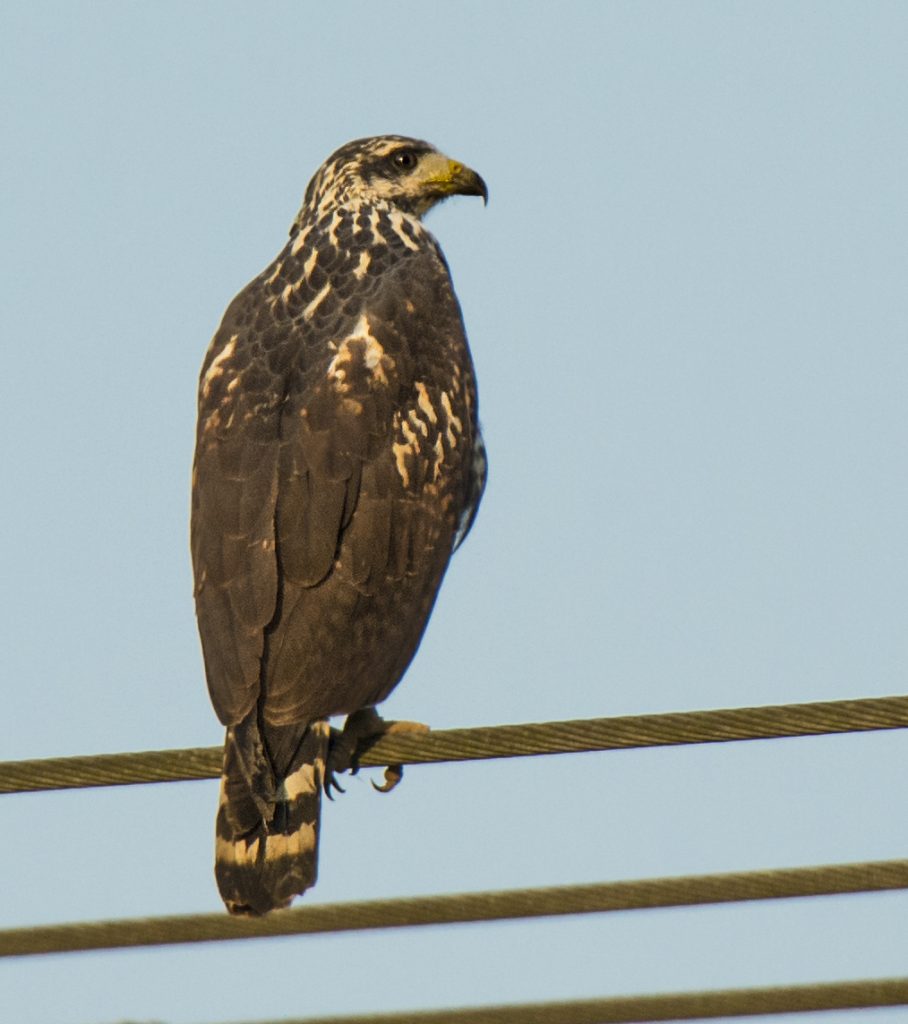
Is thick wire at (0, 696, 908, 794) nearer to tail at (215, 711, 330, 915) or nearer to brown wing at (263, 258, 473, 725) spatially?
tail at (215, 711, 330, 915)

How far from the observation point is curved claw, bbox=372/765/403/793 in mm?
7273

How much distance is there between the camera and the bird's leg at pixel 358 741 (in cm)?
697

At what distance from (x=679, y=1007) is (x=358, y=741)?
6.69ft

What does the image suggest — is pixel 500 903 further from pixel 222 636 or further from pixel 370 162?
pixel 370 162

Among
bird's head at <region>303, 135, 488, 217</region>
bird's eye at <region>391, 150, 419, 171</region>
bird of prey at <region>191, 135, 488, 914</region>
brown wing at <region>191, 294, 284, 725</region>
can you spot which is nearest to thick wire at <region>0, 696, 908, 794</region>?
bird of prey at <region>191, 135, 488, 914</region>

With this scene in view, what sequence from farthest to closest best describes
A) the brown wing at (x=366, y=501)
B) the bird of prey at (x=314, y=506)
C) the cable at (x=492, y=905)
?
1. the brown wing at (x=366, y=501)
2. the bird of prey at (x=314, y=506)
3. the cable at (x=492, y=905)

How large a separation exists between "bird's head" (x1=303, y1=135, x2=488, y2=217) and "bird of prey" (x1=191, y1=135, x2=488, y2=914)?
0.60 m

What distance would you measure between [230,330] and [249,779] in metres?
2.17

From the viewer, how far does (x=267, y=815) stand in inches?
261

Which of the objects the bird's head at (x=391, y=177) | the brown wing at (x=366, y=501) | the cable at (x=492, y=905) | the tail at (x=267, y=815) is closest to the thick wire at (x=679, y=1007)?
the cable at (x=492, y=905)

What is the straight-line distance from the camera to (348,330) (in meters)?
7.89

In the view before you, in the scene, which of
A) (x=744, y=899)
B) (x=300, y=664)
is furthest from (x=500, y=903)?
(x=300, y=664)

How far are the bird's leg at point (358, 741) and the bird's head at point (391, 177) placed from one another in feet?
8.53

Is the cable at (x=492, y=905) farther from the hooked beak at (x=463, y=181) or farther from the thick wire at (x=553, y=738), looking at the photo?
the hooked beak at (x=463, y=181)
